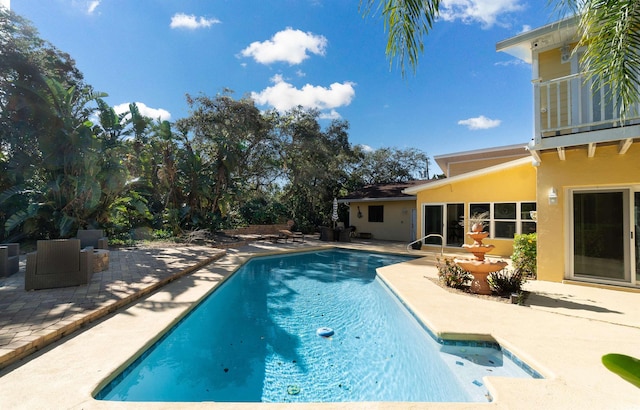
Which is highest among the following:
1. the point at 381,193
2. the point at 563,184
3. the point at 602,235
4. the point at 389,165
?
the point at 389,165

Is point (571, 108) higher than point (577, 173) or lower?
higher

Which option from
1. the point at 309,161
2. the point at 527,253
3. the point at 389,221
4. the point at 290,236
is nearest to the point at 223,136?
the point at 309,161

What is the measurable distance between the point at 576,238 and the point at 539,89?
4132 mm

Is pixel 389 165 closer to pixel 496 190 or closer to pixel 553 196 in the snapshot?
pixel 496 190

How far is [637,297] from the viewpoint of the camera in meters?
6.43

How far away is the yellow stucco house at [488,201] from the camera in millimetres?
12367

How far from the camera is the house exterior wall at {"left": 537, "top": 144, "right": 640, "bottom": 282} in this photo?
278 inches

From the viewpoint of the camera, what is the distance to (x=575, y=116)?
23.0 feet

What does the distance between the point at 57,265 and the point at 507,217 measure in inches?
620

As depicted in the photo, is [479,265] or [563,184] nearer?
[479,265]

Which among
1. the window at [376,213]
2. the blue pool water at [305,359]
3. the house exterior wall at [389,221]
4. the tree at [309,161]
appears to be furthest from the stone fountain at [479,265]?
the tree at [309,161]

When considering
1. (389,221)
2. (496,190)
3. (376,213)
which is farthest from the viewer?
(376,213)

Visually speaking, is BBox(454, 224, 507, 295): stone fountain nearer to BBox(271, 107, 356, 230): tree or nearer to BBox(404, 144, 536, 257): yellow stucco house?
BBox(404, 144, 536, 257): yellow stucco house

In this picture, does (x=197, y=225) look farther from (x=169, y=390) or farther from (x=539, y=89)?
(x=539, y=89)
